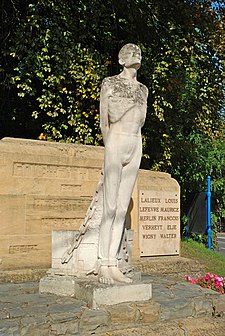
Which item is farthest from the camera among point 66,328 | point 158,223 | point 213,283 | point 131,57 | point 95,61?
point 95,61

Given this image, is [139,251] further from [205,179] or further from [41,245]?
[205,179]

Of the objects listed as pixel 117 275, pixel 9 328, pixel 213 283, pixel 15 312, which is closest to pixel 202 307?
pixel 117 275

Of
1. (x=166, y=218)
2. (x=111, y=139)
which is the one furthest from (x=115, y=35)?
(x=111, y=139)

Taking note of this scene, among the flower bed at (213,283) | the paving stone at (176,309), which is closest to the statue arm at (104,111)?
the paving stone at (176,309)

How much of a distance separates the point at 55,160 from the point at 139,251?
2.27 meters

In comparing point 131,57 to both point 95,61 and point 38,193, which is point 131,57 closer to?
point 38,193

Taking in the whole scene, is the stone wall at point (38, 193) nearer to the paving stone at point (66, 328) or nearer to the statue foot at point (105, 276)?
the statue foot at point (105, 276)

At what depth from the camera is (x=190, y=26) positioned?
13250 mm

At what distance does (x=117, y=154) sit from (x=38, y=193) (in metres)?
2.69

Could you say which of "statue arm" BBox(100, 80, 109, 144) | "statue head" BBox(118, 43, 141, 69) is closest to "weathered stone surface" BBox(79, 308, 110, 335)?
"statue arm" BBox(100, 80, 109, 144)

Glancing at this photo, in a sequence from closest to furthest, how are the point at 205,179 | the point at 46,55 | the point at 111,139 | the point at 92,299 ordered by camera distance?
the point at 92,299, the point at 111,139, the point at 46,55, the point at 205,179

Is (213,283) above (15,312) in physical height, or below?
below

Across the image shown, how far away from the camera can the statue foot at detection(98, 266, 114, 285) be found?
5207mm

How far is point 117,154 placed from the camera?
5.41 metres
